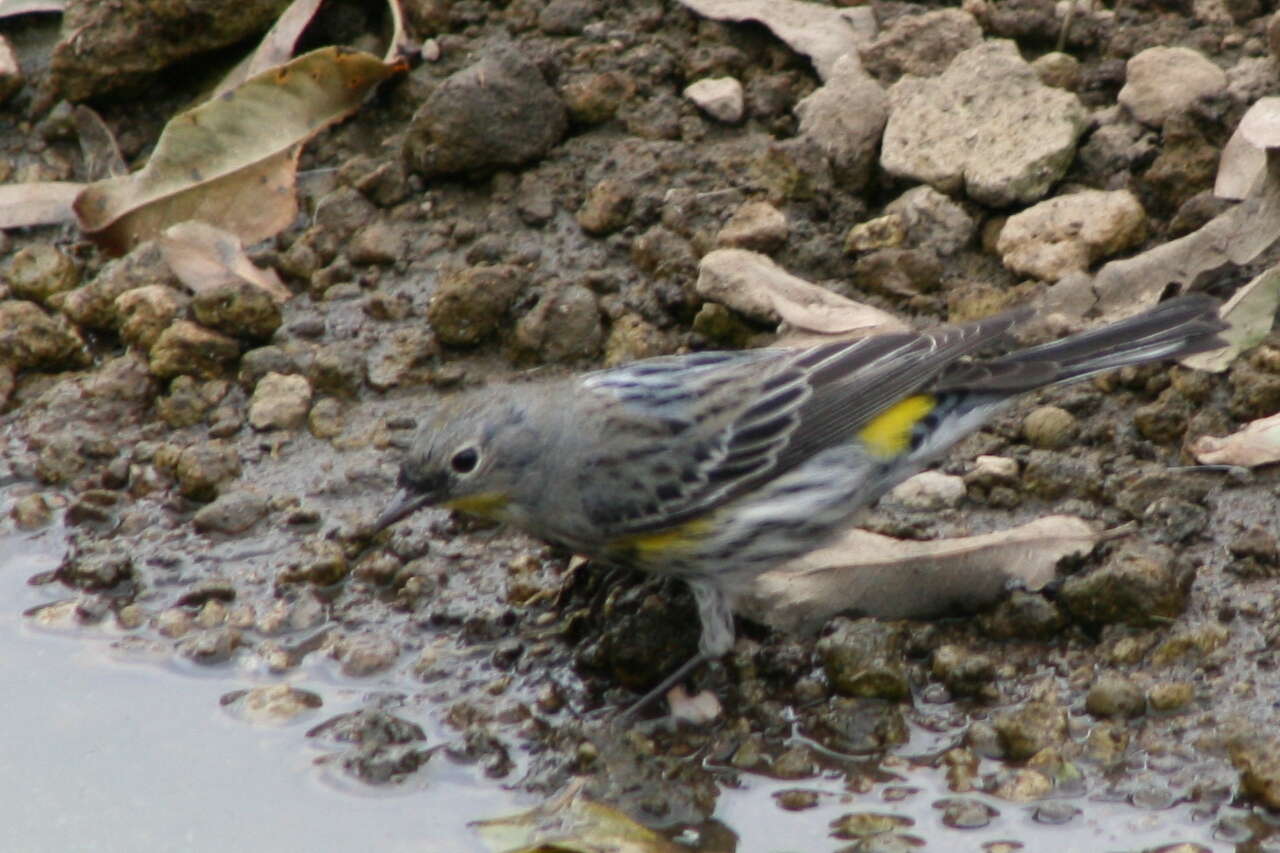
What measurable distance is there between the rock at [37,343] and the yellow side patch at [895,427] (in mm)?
3316

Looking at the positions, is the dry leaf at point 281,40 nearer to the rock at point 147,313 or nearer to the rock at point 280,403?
the rock at point 147,313

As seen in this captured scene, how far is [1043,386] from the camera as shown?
5789 millimetres

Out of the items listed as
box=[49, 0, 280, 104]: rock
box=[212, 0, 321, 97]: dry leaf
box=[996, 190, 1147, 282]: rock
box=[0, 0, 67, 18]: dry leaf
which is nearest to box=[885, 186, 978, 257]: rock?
box=[996, 190, 1147, 282]: rock

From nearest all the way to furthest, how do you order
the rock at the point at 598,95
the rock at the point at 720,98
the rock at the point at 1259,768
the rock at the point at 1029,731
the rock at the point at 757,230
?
1. the rock at the point at 1259,768
2. the rock at the point at 1029,731
3. the rock at the point at 757,230
4. the rock at the point at 720,98
5. the rock at the point at 598,95

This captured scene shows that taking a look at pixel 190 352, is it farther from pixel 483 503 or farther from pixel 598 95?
pixel 598 95

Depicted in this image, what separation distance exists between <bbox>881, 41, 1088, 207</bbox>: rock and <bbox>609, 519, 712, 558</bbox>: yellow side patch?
2052 mm

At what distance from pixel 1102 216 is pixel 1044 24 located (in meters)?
1.07

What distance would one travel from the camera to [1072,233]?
6625 mm

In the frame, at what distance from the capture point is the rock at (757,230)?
6.86 meters

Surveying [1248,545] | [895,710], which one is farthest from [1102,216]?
[895,710]

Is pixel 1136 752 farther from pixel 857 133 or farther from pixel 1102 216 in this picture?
pixel 857 133

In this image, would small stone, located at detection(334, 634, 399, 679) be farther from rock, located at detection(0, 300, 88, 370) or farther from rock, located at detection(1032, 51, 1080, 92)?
rock, located at detection(1032, 51, 1080, 92)

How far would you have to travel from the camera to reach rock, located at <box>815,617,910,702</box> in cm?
532

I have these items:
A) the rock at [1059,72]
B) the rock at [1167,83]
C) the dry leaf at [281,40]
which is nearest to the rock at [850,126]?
the rock at [1059,72]
